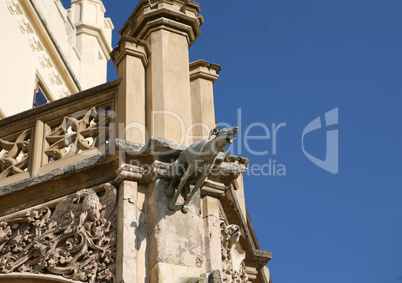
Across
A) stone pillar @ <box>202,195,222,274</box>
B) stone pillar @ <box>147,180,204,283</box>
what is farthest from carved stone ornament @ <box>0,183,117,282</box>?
stone pillar @ <box>202,195,222,274</box>

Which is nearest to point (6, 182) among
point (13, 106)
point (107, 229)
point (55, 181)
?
point (55, 181)

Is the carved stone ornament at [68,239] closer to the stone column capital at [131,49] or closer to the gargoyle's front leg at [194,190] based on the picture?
the gargoyle's front leg at [194,190]

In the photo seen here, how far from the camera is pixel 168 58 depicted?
28.8ft

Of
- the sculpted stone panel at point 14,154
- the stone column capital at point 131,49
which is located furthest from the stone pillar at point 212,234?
the sculpted stone panel at point 14,154

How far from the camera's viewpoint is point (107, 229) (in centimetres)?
768

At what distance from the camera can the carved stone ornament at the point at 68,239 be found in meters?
7.52

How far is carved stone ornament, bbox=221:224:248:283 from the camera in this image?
850 centimetres

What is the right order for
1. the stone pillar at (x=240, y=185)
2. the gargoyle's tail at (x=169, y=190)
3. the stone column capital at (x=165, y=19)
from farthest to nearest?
the stone pillar at (x=240, y=185) → the stone column capital at (x=165, y=19) → the gargoyle's tail at (x=169, y=190)

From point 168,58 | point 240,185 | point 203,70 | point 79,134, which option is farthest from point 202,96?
point 240,185

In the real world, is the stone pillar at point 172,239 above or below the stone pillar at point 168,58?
below

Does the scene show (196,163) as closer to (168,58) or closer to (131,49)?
(168,58)

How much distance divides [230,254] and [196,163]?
1.50 metres

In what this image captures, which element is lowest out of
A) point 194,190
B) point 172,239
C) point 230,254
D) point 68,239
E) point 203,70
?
point 172,239

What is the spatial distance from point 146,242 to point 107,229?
389mm
